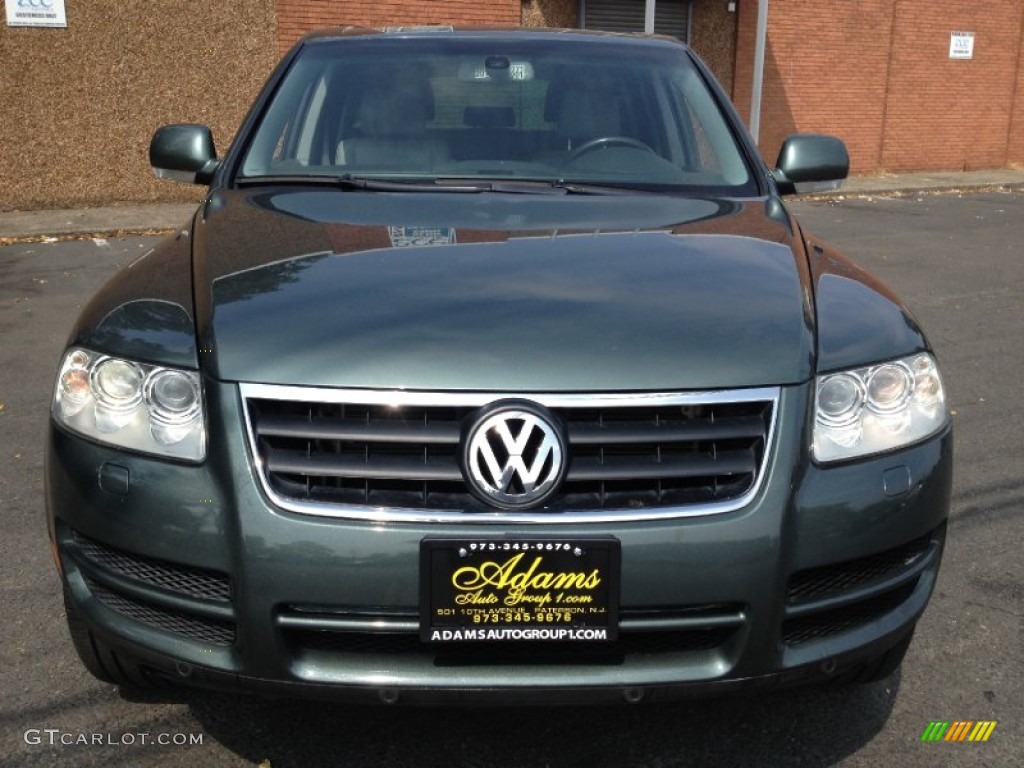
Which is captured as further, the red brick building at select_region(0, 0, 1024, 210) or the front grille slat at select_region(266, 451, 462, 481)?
the red brick building at select_region(0, 0, 1024, 210)

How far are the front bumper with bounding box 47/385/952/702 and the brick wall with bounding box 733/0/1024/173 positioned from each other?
1736 cm

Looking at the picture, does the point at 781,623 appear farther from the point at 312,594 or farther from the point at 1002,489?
the point at 1002,489

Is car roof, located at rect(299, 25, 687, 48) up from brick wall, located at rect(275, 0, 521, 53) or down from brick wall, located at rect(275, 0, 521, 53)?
up

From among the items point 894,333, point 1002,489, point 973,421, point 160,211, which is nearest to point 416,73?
point 894,333

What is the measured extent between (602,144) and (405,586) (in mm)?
1970

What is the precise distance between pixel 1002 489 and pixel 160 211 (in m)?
11.2

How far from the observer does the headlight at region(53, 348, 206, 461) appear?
230cm

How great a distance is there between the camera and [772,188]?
351 cm

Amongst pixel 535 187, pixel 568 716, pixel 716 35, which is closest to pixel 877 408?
pixel 568 716

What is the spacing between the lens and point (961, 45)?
2158 centimetres

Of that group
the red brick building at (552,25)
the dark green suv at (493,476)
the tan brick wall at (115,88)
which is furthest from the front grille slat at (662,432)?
the tan brick wall at (115,88)

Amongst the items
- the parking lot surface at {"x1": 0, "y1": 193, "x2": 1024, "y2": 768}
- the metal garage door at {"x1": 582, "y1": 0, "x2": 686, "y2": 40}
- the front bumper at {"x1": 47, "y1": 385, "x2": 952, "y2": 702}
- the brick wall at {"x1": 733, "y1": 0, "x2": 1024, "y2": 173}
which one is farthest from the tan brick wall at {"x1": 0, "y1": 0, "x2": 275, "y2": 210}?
the front bumper at {"x1": 47, "y1": 385, "x2": 952, "y2": 702}

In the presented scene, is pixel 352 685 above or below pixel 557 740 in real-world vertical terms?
above

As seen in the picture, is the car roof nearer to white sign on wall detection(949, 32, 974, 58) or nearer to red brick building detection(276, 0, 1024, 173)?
red brick building detection(276, 0, 1024, 173)
